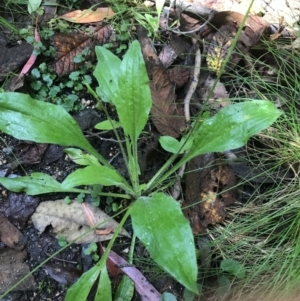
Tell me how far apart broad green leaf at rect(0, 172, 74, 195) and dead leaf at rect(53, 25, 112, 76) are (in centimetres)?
35

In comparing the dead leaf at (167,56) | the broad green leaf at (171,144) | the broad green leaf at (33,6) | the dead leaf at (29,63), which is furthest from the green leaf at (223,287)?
the broad green leaf at (33,6)

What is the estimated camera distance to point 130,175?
1.21 meters

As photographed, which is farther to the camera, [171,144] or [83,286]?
[171,144]

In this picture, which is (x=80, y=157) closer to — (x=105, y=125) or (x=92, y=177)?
(x=105, y=125)

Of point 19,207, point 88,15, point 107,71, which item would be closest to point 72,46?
point 88,15

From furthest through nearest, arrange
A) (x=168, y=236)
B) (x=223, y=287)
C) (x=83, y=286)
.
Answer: (x=223, y=287) < (x=83, y=286) < (x=168, y=236)

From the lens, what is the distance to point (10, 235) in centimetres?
125

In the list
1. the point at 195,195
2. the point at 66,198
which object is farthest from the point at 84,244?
the point at 195,195

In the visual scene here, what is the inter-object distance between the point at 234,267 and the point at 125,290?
29cm

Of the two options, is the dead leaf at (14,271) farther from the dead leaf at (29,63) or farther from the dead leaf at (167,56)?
the dead leaf at (167,56)

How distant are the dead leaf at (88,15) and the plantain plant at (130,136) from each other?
0.31 m

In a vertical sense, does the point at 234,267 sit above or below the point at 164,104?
below

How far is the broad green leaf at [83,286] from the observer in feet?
3.58

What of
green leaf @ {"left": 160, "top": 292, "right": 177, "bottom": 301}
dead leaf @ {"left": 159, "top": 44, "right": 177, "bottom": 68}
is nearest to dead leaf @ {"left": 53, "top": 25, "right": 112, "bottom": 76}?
dead leaf @ {"left": 159, "top": 44, "right": 177, "bottom": 68}
